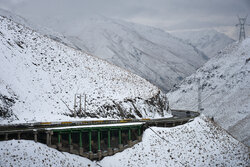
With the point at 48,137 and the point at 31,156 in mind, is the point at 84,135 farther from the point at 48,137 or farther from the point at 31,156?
the point at 31,156

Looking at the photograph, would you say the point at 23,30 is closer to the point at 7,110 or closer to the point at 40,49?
the point at 40,49

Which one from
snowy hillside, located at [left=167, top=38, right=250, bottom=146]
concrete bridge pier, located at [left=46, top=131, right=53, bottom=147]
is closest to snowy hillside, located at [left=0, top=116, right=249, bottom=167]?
concrete bridge pier, located at [left=46, top=131, right=53, bottom=147]

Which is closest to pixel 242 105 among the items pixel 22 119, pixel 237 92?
pixel 237 92

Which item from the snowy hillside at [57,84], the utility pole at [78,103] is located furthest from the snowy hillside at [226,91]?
the utility pole at [78,103]

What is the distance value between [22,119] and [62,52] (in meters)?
34.3

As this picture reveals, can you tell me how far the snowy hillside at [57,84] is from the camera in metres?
60.7

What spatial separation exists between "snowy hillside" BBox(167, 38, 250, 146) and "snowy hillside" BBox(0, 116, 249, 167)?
3455cm

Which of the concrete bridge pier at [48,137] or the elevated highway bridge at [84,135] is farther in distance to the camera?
the concrete bridge pier at [48,137]

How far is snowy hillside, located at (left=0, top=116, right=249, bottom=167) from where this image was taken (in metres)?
41.8

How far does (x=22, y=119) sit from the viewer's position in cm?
5569

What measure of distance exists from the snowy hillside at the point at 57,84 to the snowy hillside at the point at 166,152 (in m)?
11.6

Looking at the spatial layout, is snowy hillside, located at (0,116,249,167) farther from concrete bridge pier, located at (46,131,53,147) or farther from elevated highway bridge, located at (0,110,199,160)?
elevated highway bridge, located at (0,110,199,160)

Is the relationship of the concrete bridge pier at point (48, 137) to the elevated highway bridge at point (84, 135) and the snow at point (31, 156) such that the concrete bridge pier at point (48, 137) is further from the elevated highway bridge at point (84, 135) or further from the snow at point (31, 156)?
the snow at point (31, 156)

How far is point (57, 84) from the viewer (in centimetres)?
7194
